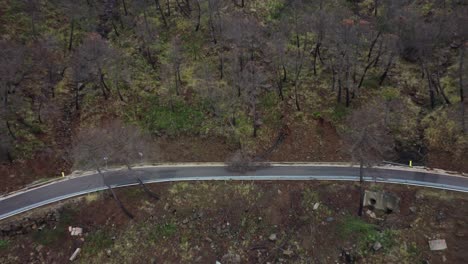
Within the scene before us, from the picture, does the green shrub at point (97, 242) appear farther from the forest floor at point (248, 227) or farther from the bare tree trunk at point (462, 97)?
the bare tree trunk at point (462, 97)

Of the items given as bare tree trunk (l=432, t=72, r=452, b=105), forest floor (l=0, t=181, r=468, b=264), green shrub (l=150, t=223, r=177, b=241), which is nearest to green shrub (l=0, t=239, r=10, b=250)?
forest floor (l=0, t=181, r=468, b=264)

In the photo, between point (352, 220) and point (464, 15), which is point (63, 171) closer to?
point (352, 220)

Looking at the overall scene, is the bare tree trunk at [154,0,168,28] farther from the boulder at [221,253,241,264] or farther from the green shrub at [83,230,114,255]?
the boulder at [221,253,241,264]

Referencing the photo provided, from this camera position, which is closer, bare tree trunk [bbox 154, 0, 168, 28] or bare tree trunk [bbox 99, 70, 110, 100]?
bare tree trunk [bbox 99, 70, 110, 100]

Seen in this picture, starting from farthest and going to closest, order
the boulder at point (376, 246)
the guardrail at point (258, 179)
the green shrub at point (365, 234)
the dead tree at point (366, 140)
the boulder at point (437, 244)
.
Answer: the guardrail at point (258, 179) → the green shrub at point (365, 234) → the boulder at point (376, 246) → the boulder at point (437, 244) → the dead tree at point (366, 140)

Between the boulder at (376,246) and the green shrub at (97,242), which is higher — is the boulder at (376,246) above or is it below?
below

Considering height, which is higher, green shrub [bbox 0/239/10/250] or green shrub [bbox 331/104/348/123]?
green shrub [bbox 331/104/348/123]

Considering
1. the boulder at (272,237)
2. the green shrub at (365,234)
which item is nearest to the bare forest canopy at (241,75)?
the green shrub at (365,234)
